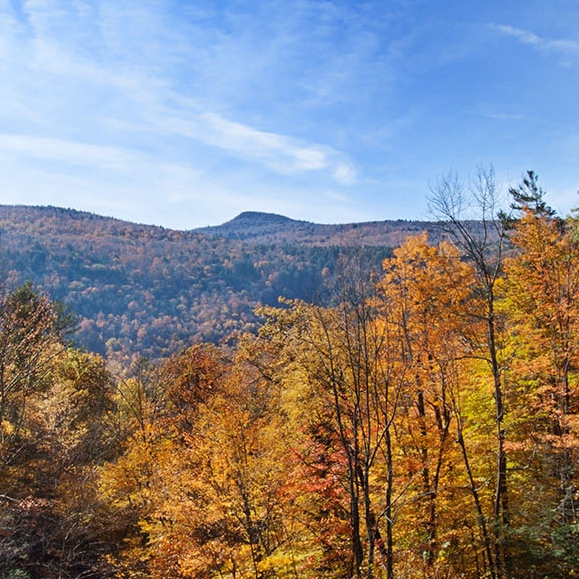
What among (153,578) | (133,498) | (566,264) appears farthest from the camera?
(133,498)

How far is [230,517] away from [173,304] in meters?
172

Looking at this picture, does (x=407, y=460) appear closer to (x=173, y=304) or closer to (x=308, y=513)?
(x=308, y=513)

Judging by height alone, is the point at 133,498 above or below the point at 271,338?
below

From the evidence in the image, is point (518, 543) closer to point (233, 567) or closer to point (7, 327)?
point (233, 567)

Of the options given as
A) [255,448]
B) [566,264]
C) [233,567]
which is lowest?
[233,567]

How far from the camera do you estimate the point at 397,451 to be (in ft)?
51.6

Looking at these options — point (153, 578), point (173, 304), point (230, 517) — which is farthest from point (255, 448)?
point (173, 304)

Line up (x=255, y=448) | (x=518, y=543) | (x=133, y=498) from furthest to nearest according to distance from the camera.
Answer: (x=133, y=498) → (x=255, y=448) → (x=518, y=543)

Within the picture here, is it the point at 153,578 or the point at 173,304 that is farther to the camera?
the point at 173,304

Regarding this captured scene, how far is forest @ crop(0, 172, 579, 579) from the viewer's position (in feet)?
40.9

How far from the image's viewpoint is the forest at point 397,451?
12.5 m

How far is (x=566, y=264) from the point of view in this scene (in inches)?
653

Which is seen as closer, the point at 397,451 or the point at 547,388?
the point at 547,388

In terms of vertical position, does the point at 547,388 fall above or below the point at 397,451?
above
